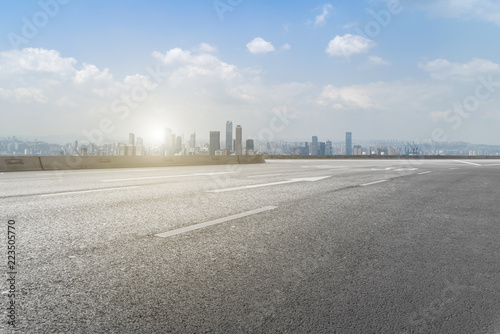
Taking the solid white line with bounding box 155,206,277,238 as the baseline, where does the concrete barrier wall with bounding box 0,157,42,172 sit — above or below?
above

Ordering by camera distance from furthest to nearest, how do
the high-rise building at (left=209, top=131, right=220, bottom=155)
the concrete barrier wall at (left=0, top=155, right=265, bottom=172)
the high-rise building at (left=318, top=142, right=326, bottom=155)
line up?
the high-rise building at (left=318, top=142, right=326, bottom=155) < the high-rise building at (left=209, top=131, right=220, bottom=155) < the concrete barrier wall at (left=0, top=155, right=265, bottom=172)

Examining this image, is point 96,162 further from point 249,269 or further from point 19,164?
point 249,269

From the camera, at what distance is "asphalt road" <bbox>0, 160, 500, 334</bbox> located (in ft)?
7.25

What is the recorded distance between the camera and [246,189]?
853cm

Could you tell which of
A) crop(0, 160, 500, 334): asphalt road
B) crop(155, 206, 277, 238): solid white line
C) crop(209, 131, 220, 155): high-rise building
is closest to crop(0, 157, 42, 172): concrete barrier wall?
crop(0, 160, 500, 334): asphalt road

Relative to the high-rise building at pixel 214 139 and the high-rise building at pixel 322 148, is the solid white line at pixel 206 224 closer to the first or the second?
the high-rise building at pixel 214 139

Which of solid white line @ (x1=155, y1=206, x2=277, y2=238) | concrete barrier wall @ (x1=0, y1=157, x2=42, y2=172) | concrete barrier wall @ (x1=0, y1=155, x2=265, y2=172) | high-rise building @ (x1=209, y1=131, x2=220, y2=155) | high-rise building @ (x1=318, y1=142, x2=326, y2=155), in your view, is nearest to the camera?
solid white line @ (x1=155, y1=206, x2=277, y2=238)

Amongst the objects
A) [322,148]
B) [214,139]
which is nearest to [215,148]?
[214,139]

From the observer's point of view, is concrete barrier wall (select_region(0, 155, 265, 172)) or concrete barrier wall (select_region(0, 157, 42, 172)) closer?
concrete barrier wall (select_region(0, 157, 42, 172))

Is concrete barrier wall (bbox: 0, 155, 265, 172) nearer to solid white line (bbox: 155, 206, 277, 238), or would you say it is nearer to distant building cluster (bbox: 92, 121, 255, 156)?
distant building cluster (bbox: 92, 121, 255, 156)

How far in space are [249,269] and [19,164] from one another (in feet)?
53.5

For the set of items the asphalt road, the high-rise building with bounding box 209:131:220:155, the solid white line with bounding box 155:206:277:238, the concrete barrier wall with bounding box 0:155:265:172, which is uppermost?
the high-rise building with bounding box 209:131:220:155

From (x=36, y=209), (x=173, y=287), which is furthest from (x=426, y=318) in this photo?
(x=36, y=209)

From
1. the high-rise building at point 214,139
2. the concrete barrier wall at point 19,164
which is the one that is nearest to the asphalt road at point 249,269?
the concrete barrier wall at point 19,164
